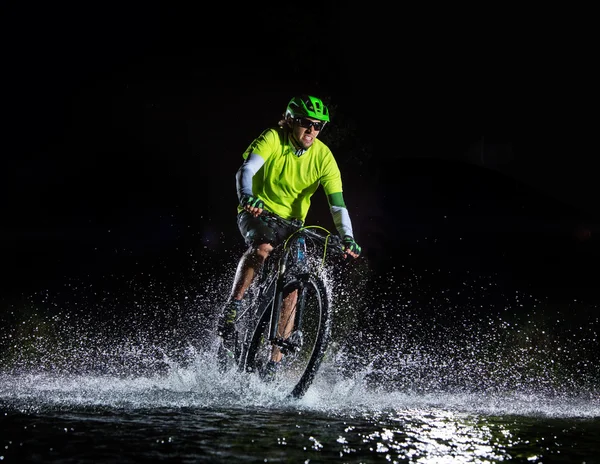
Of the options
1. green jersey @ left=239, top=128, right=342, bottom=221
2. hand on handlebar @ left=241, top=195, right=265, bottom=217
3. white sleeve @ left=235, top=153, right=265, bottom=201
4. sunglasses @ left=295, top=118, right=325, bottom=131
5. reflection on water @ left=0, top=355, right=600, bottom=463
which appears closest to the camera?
reflection on water @ left=0, top=355, right=600, bottom=463

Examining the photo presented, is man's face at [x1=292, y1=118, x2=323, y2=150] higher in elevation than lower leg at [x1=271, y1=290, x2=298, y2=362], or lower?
higher

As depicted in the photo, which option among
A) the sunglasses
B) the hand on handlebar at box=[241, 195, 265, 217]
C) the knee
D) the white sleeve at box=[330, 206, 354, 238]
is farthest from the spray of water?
the sunglasses

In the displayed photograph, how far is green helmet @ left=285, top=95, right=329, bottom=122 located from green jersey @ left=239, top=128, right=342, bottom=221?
23 centimetres

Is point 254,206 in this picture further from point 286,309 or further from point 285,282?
point 286,309

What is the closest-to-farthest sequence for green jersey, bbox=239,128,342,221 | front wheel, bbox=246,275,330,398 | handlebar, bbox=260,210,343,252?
1. front wheel, bbox=246,275,330,398
2. handlebar, bbox=260,210,343,252
3. green jersey, bbox=239,128,342,221

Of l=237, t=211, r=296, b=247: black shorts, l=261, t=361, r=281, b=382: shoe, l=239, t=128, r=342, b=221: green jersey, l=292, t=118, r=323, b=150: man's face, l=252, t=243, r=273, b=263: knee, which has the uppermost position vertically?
l=292, t=118, r=323, b=150: man's face

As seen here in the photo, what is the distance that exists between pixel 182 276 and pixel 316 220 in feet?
12.6

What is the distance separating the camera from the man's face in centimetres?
715

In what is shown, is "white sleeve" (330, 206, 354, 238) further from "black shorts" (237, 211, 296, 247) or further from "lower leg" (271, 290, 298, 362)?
"lower leg" (271, 290, 298, 362)

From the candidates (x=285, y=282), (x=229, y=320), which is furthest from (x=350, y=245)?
(x=229, y=320)

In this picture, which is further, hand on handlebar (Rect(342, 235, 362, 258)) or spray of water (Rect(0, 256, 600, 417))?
hand on handlebar (Rect(342, 235, 362, 258))

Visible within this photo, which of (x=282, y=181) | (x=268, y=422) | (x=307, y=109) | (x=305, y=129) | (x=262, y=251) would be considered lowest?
(x=268, y=422)

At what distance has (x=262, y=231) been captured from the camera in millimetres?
7152

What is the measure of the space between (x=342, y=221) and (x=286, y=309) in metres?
0.84
